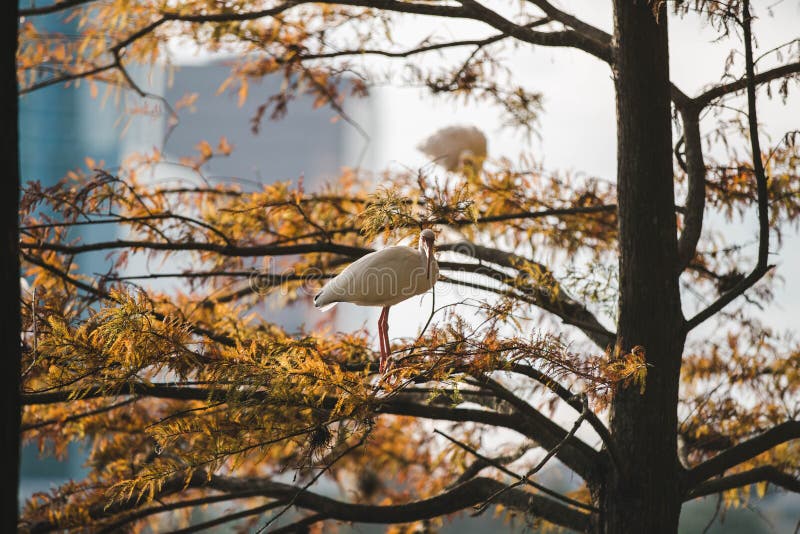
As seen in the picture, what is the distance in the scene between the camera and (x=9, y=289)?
3.95 ft

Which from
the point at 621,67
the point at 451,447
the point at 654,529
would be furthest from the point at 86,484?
the point at 621,67

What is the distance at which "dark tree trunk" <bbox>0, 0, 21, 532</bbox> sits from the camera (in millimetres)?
1191

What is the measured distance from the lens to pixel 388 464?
3.86m

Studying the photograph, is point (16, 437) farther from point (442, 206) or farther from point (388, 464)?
point (388, 464)

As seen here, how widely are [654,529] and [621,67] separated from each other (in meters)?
1.21

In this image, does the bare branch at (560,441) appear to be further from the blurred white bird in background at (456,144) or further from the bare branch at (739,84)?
the blurred white bird in background at (456,144)

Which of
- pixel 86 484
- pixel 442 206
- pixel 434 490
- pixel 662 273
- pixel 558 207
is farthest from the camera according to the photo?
pixel 434 490

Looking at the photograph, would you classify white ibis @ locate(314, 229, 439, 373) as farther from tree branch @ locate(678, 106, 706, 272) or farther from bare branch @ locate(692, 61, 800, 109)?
bare branch @ locate(692, 61, 800, 109)

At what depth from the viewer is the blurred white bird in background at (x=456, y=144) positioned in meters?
2.96

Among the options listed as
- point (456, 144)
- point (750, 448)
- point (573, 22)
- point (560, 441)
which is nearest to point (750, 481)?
point (750, 448)

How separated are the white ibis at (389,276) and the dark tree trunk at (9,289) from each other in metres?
0.72

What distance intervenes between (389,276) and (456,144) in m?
1.36

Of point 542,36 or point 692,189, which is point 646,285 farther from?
point 542,36

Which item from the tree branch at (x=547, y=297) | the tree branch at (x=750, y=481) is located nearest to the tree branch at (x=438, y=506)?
the tree branch at (x=750, y=481)
